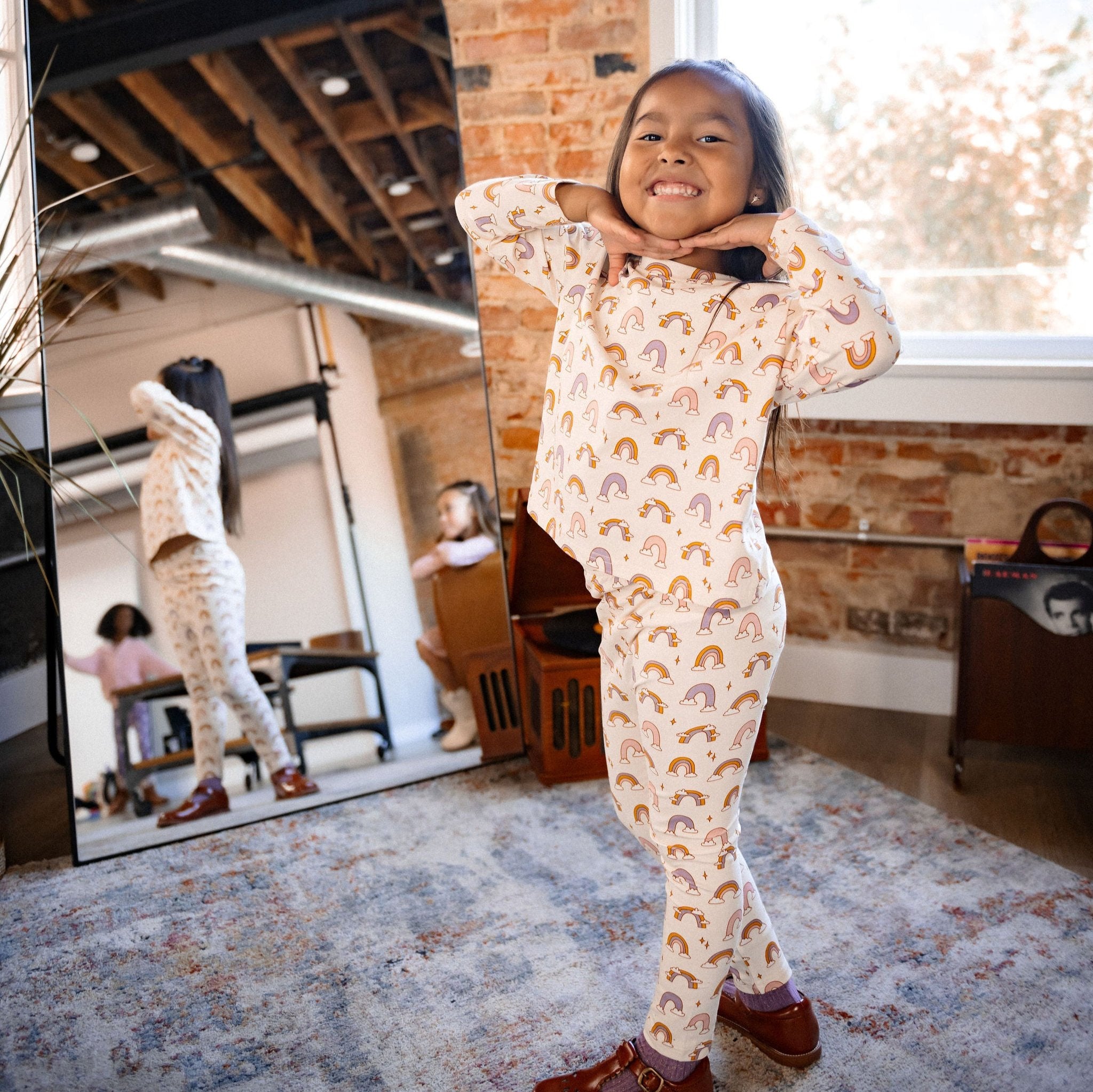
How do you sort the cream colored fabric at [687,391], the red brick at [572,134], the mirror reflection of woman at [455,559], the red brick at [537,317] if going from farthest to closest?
the red brick at [537,317] → the red brick at [572,134] → the mirror reflection of woman at [455,559] → the cream colored fabric at [687,391]

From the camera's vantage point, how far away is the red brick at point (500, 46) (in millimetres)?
2510

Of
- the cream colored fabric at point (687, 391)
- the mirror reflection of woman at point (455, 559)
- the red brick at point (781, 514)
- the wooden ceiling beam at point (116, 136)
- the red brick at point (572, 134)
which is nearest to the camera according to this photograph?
the cream colored fabric at point (687, 391)

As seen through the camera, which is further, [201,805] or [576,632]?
[576,632]

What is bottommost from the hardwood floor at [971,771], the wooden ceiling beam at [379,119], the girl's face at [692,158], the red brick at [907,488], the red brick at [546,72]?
the hardwood floor at [971,771]

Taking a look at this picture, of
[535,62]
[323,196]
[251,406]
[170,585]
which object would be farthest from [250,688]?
[535,62]

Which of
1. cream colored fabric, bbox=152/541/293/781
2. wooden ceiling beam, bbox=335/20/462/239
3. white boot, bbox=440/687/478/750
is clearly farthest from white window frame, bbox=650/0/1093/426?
cream colored fabric, bbox=152/541/293/781

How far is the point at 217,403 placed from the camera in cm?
229

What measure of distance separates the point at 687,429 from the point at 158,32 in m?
1.70

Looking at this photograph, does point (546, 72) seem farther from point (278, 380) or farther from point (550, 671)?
point (550, 671)

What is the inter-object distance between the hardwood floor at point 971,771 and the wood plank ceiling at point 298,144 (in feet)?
4.57

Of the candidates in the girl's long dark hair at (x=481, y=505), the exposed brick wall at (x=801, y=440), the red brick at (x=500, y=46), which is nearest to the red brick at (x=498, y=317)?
the exposed brick wall at (x=801, y=440)

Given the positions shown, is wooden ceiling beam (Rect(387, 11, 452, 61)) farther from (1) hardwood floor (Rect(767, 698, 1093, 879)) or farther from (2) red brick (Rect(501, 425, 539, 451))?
(1) hardwood floor (Rect(767, 698, 1093, 879))

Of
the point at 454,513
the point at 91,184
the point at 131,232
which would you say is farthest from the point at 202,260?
the point at 454,513

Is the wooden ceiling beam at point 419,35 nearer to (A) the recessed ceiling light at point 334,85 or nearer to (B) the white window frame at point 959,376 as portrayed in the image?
(A) the recessed ceiling light at point 334,85
